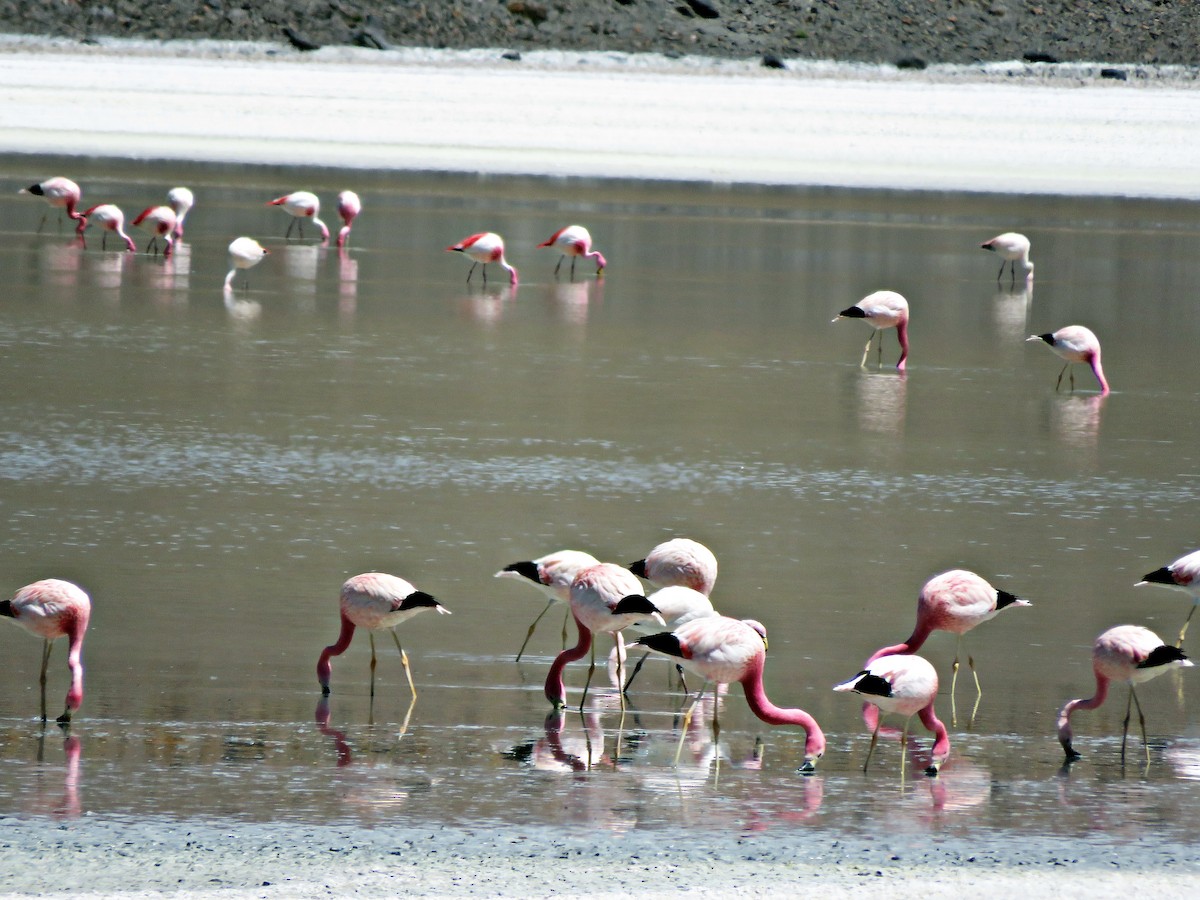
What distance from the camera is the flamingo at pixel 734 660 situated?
539 cm

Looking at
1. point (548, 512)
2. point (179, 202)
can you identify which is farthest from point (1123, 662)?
point (179, 202)

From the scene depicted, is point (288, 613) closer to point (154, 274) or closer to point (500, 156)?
point (154, 274)

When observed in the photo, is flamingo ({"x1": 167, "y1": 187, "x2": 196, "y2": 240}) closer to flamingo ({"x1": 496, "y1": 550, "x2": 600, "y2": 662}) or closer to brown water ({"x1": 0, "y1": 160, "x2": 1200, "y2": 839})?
brown water ({"x1": 0, "y1": 160, "x2": 1200, "y2": 839})

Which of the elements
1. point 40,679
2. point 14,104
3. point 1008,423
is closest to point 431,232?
point 1008,423

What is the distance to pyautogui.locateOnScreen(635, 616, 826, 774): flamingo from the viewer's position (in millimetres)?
5387

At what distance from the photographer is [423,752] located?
5488mm

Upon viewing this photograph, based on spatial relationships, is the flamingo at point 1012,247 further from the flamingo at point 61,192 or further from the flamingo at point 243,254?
the flamingo at point 61,192

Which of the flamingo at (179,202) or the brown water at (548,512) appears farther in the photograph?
the flamingo at (179,202)

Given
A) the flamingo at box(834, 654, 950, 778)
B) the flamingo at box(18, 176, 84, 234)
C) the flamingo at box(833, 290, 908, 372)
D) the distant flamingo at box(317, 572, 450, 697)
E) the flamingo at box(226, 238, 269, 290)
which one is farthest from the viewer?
the flamingo at box(18, 176, 84, 234)

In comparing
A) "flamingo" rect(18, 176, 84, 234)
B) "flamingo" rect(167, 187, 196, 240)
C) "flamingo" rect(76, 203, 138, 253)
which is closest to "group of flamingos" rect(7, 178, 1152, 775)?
"flamingo" rect(76, 203, 138, 253)

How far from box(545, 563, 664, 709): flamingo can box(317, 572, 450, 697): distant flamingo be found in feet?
1.44

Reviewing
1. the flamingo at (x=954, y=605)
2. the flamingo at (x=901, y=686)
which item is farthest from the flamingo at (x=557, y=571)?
the flamingo at (x=901, y=686)

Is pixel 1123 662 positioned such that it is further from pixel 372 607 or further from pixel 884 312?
pixel 884 312

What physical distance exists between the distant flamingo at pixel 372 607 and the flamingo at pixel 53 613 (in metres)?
0.78
